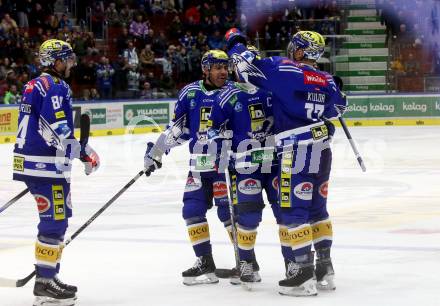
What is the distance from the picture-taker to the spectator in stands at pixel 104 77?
2584cm

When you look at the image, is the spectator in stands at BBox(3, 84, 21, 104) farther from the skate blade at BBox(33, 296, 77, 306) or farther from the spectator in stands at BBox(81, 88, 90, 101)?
the skate blade at BBox(33, 296, 77, 306)

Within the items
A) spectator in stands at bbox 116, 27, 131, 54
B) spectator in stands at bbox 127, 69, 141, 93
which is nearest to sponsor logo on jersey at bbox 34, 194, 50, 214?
spectator in stands at bbox 127, 69, 141, 93

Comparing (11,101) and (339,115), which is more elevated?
(339,115)

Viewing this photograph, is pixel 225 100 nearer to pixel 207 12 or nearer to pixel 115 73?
pixel 115 73

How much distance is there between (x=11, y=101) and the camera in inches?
906

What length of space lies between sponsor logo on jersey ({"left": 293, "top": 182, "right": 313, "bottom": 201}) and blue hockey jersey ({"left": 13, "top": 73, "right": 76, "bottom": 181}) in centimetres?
153

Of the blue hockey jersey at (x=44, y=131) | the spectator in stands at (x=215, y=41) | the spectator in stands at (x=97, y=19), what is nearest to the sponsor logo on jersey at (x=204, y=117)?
the blue hockey jersey at (x=44, y=131)

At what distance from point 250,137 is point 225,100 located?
0.32m

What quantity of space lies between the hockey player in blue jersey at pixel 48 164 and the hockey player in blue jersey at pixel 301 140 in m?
1.29

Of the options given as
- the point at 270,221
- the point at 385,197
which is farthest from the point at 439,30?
the point at 270,221

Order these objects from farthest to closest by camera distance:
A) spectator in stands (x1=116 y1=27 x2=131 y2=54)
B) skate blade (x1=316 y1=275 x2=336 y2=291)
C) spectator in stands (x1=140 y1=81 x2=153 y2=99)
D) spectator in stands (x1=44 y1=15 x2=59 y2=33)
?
spectator in stands (x1=116 y1=27 x2=131 y2=54)
spectator in stands (x1=44 y1=15 x2=59 y2=33)
spectator in stands (x1=140 y1=81 x2=153 y2=99)
skate blade (x1=316 y1=275 x2=336 y2=291)

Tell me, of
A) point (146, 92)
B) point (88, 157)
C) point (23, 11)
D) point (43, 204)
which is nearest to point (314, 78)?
point (88, 157)

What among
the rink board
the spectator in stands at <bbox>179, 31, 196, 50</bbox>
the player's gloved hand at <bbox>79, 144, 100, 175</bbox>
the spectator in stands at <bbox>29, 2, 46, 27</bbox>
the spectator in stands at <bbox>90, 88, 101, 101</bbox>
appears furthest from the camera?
the spectator in stands at <bbox>179, 31, 196, 50</bbox>

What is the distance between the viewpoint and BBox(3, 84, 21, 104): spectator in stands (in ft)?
75.2
